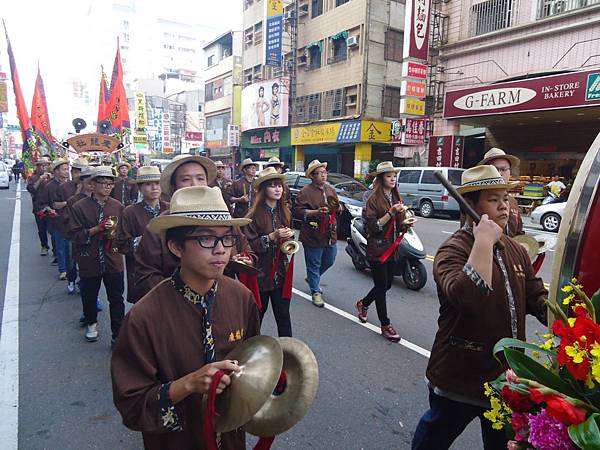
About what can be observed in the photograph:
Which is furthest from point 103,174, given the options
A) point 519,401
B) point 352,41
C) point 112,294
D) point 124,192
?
point 352,41

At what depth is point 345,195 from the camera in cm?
1200

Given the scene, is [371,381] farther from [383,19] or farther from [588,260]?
[383,19]

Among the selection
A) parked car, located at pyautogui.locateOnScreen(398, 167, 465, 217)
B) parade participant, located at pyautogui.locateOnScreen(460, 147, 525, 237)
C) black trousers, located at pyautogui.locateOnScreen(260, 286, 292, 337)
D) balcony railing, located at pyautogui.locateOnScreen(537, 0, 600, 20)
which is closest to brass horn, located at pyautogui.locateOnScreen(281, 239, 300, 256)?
black trousers, located at pyautogui.locateOnScreen(260, 286, 292, 337)

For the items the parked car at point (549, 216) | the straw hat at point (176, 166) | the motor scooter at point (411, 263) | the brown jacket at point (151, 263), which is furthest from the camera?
the parked car at point (549, 216)

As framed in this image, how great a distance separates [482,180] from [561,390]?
128cm

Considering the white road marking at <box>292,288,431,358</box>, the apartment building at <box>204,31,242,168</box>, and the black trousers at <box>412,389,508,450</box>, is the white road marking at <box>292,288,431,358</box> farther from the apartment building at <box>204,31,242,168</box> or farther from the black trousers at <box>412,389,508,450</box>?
the apartment building at <box>204,31,242,168</box>

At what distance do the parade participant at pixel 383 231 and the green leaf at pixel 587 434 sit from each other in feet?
12.3

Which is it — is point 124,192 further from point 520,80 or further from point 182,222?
point 520,80

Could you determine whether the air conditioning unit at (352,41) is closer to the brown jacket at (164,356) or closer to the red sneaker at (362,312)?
the red sneaker at (362,312)

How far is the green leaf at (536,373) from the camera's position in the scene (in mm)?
1319

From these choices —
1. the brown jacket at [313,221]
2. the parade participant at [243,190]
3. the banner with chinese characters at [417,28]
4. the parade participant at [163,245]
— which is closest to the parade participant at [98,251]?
the parade participant at [163,245]

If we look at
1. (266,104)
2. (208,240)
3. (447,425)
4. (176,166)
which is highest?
(266,104)

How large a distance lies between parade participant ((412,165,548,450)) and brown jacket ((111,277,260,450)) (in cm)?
104

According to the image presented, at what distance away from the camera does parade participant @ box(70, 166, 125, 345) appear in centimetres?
474
